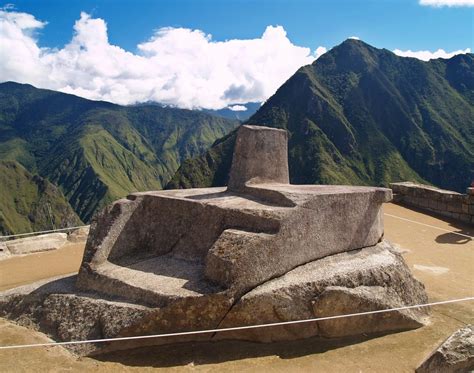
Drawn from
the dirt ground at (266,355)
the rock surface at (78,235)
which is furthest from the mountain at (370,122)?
the dirt ground at (266,355)

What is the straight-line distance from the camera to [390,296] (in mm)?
6035

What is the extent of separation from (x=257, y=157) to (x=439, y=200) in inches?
356

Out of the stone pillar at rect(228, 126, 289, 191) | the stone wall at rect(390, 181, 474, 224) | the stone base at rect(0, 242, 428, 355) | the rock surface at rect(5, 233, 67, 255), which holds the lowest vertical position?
the rock surface at rect(5, 233, 67, 255)

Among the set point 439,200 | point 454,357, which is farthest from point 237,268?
point 439,200

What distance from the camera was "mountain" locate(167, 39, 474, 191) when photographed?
102 meters

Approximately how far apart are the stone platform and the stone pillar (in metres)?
0.03

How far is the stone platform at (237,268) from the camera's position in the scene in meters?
5.43

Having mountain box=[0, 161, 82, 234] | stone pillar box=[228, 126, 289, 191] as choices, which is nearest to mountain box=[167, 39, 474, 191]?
mountain box=[0, 161, 82, 234]

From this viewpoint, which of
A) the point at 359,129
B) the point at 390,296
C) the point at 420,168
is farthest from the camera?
the point at 359,129

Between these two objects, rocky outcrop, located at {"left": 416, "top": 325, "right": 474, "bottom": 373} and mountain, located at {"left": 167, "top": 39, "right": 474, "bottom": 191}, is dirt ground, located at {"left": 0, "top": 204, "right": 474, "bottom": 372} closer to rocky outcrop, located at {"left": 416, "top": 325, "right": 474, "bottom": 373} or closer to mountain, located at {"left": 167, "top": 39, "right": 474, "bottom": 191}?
rocky outcrop, located at {"left": 416, "top": 325, "right": 474, "bottom": 373}

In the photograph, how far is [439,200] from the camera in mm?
13781

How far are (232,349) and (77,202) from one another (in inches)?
5773

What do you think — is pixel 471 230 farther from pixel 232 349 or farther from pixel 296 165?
pixel 296 165

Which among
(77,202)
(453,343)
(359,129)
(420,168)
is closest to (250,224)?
(453,343)
